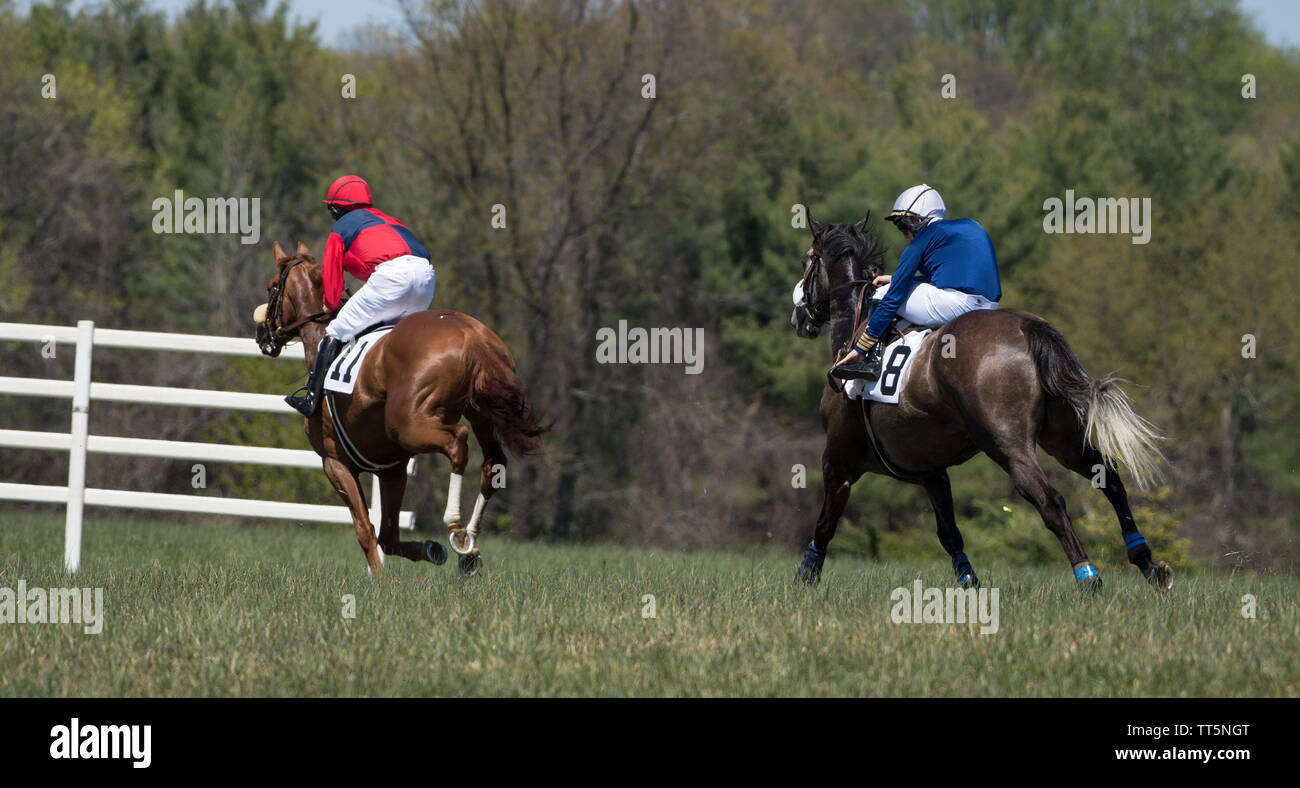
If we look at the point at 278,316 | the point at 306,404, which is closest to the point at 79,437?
the point at 278,316

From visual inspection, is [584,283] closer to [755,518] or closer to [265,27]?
[755,518]

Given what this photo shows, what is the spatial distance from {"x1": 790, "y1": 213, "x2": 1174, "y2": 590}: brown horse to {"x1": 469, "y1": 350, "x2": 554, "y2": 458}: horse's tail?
2.07 metres

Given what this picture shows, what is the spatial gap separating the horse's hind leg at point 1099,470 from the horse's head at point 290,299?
485 cm

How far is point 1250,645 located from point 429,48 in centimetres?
2945

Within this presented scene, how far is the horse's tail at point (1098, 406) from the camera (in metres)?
7.72

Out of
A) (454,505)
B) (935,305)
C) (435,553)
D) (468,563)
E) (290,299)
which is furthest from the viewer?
(290,299)

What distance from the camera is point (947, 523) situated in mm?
9398

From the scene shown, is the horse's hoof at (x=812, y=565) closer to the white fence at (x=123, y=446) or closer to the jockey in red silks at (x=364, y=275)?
the jockey in red silks at (x=364, y=275)

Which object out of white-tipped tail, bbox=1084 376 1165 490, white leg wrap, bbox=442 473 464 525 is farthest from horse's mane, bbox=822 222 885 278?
white leg wrap, bbox=442 473 464 525

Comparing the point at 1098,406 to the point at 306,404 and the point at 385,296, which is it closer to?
the point at 385,296

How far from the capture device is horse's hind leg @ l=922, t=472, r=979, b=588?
29.5 feet

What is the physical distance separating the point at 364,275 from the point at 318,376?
30.8 inches
